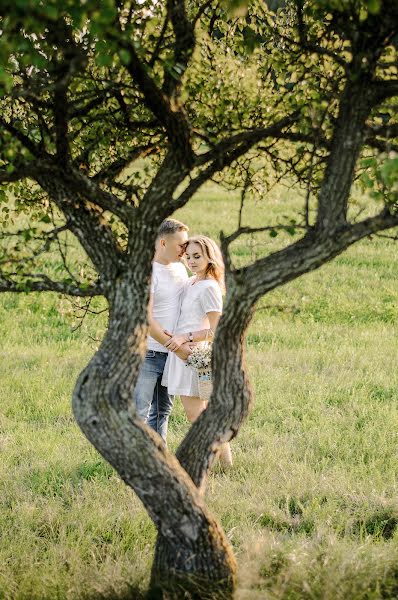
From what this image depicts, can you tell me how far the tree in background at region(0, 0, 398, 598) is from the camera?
3816 mm

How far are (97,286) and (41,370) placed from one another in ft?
17.8

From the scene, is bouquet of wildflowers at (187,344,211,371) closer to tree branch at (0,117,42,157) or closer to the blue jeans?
the blue jeans

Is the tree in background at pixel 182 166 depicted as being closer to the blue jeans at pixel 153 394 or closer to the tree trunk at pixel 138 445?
the tree trunk at pixel 138 445

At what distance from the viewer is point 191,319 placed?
21.7ft

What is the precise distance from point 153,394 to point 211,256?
147 centimetres

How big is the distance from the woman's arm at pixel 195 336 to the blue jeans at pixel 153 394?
35 centimetres

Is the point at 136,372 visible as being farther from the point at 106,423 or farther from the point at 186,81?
the point at 186,81

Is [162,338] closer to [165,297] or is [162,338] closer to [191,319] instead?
[191,319]

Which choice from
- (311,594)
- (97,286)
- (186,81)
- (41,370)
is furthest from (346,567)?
(41,370)

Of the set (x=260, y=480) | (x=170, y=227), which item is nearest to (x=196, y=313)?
(x=170, y=227)

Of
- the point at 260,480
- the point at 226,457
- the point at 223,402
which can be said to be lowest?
the point at 260,480

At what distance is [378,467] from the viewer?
6699mm

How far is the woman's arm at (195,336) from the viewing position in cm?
643

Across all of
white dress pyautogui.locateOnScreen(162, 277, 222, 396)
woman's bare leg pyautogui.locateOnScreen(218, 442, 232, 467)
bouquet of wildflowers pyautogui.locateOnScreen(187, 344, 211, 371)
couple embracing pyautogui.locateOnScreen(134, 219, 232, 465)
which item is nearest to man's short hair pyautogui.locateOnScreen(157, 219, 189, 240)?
couple embracing pyautogui.locateOnScreen(134, 219, 232, 465)
